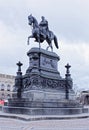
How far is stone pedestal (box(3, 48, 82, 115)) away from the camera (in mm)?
18484

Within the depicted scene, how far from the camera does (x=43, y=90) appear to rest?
2048cm

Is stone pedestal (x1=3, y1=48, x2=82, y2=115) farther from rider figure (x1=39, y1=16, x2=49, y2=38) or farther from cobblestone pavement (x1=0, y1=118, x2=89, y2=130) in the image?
cobblestone pavement (x1=0, y1=118, x2=89, y2=130)

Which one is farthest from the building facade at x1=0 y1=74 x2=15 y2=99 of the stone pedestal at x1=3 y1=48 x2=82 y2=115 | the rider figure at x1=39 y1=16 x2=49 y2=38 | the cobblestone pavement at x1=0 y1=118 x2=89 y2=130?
the cobblestone pavement at x1=0 y1=118 x2=89 y2=130

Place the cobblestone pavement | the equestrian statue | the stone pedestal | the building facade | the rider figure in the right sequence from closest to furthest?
the cobblestone pavement → the stone pedestal → the equestrian statue → the rider figure → the building facade

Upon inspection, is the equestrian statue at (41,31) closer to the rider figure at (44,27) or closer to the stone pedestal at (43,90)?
the rider figure at (44,27)

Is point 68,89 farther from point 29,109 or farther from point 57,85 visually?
point 29,109

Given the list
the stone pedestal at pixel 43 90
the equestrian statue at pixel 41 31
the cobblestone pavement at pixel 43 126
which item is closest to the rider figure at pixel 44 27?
the equestrian statue at pixel 41 31

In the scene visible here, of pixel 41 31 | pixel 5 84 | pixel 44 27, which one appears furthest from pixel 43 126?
pixel 5 84

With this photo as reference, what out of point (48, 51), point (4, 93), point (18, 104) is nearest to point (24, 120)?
point (18, 104)

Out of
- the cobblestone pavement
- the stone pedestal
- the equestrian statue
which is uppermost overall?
the equestrian statue

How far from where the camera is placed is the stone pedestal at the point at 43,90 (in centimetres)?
1848

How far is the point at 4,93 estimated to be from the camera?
4213 inches

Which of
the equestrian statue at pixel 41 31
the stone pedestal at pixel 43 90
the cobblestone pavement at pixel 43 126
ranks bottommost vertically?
the cobblestone pavement at pixel 43 126

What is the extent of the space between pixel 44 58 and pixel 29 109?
687 cm
